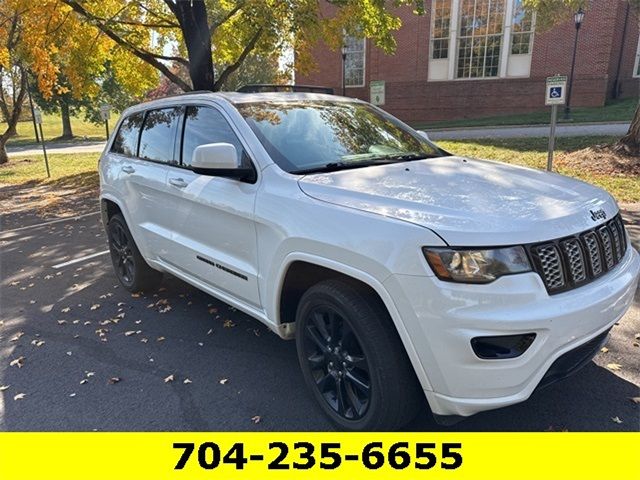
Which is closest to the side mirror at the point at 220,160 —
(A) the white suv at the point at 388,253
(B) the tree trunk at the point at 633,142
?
(A) the white suv at the point at 388,253

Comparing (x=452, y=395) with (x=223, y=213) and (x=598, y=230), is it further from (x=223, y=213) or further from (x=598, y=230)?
(x=223, y=213)

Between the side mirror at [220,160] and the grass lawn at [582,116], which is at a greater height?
the side mirror at [220,160]

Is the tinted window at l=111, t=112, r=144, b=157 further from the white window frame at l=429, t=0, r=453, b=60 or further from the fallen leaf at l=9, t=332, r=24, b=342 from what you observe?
the white window frame at l=429, t=0, r=453, b=60

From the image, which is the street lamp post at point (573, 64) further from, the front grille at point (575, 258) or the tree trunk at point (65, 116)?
the tree trunk at point (65, 116)

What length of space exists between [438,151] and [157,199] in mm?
2341

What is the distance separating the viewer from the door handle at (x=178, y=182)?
12.5 ft

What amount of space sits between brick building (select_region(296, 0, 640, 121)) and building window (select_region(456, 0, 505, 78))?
1.8 inches

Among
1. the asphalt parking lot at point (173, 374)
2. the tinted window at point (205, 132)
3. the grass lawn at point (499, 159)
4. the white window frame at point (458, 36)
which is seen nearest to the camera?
the asphalt parking lot at point (173, 374)

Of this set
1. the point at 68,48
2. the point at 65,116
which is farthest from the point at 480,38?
the point at 65,116

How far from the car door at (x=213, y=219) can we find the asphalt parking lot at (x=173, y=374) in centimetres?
58

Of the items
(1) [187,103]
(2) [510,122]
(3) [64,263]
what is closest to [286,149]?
(1) [187,103]

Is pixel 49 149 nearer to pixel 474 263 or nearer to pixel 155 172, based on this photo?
pixel 155 172

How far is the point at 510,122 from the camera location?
71.6 feet

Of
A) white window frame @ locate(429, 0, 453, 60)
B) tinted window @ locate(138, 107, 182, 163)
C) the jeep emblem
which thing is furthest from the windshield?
white window frame @ locate(429, 0, 453, 60)
